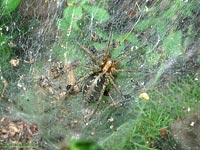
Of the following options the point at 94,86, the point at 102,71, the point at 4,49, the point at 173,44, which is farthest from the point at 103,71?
the point at 4,49

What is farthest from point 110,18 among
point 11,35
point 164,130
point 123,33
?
point 164,130

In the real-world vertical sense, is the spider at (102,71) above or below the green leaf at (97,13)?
below

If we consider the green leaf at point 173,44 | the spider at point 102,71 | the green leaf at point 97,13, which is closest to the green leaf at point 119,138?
the spider at point 102,71

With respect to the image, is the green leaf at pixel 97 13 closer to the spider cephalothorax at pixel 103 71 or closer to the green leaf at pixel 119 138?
the spider cephalothorax at pixel 103 71

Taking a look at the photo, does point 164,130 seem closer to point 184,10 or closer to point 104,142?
point 104,142

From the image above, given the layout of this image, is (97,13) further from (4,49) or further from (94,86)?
(4,49)

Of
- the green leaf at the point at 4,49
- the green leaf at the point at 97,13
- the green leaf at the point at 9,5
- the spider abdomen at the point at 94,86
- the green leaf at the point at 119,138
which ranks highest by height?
the green leaf at the point at 9,5

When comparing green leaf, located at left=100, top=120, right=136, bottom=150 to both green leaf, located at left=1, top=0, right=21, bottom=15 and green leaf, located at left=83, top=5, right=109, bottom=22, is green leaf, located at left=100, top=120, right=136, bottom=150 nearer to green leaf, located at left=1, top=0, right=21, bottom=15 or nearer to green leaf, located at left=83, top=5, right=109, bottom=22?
green leaf, located at left=83, top=5, right=109, bottom=22

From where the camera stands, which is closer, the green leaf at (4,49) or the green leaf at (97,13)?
the green leaf at (97,13)

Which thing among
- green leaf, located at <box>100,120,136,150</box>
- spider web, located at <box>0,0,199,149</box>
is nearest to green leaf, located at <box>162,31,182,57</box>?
spider web, located at <box>0,0,199,149</box>

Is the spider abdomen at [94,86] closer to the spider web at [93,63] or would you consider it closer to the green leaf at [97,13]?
the spider web at [93,63]
